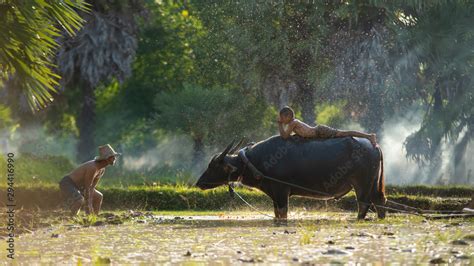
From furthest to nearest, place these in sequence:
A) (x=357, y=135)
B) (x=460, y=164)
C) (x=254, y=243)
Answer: (x=460, y=164) → (x=357, y=135) → (x=254, y=243)

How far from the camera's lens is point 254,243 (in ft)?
38.9

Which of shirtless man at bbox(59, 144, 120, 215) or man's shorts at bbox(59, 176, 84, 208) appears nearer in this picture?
shirtless man at bbox(59, 144, 120, 215)

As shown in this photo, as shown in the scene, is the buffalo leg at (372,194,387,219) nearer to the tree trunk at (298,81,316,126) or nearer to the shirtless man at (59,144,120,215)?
the shirtless man at (59,144,120,215)

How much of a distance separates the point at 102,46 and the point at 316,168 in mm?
24121

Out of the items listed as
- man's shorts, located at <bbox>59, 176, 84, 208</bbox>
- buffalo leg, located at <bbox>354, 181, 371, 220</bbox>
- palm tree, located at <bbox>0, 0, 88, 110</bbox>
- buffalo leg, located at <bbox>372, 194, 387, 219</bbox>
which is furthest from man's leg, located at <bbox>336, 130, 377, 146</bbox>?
palm tree, located at <bbox>0, 0, 88, 110</bbox>

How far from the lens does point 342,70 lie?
128ft

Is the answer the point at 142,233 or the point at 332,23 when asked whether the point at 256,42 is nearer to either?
the point at 332,23

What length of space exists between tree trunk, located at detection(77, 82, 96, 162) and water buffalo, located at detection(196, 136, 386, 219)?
86.3 ft

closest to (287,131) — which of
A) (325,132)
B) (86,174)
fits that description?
(325,132)

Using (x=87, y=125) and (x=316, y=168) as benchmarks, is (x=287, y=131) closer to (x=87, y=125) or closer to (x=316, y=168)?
(x=316, y=168)

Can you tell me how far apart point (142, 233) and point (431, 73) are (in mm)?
28967

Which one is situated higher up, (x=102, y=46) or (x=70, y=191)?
(x=102, y=46)

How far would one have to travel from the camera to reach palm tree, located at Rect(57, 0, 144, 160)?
3966cm

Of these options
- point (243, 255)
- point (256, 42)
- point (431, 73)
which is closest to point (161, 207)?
point (243, 255)
